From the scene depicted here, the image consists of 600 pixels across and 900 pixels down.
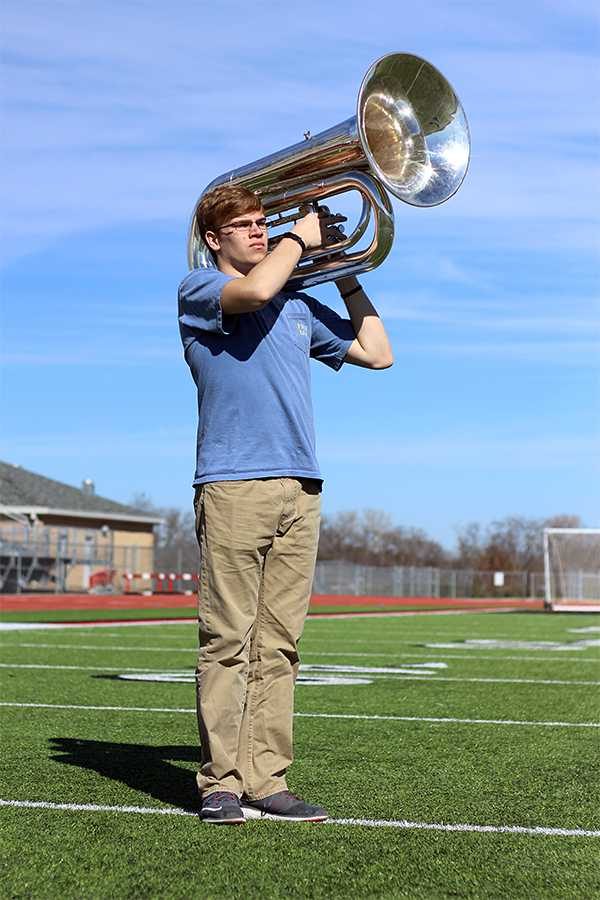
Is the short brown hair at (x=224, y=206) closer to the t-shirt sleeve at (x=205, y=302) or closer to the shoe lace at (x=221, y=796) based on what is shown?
the t-shirt sleeve at (x=205, y=302)

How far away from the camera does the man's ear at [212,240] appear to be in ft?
15.6

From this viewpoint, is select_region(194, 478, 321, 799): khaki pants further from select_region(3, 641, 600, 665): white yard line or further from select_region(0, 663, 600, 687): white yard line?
select_region(3, 641, 600, 665): white yard line

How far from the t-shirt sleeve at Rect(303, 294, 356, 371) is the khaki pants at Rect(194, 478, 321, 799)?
1.99 ft

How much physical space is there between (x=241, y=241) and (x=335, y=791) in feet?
6.59

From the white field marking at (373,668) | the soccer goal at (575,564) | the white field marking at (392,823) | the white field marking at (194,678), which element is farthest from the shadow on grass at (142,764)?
the soccer goal at (575,564)

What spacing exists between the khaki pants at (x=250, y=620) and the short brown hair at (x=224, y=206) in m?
0.95

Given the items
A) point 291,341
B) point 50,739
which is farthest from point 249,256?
point 50,739

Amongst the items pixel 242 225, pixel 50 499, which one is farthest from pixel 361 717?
pixel 50 499

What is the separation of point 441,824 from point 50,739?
99.7 inches

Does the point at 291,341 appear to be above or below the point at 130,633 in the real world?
above

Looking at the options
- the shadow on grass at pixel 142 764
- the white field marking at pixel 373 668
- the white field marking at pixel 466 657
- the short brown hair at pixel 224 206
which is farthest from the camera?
the white field marking at pixel 466 657

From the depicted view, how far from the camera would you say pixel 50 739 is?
20.2 ft

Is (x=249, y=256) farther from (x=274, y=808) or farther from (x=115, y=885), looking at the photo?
(x=115, y=885)

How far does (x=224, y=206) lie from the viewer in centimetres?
466
